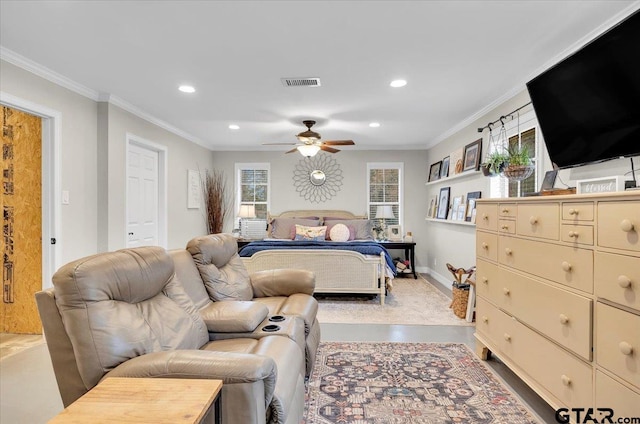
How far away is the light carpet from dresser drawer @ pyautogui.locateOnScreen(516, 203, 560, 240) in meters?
1.85

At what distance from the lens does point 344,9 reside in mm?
2145

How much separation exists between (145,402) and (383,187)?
20.7 feet

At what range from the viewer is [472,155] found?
4.53 meters

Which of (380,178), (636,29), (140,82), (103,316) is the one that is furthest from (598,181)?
(380,178)

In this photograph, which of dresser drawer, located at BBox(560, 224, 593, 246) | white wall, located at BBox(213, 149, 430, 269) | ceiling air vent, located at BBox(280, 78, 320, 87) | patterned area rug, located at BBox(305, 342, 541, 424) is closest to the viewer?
dresser drawer, located at BBox(560, 224, 593, 246)

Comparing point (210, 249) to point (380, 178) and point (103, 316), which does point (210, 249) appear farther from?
point (380, 178)

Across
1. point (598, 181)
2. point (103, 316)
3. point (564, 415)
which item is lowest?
point (564, 415)

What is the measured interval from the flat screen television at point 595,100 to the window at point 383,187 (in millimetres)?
4440

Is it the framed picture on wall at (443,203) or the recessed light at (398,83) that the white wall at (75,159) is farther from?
the framed picture on wall at (443,203)

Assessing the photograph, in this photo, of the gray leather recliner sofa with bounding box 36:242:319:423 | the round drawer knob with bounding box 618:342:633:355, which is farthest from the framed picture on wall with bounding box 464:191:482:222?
the gray leather recliner sofa with bounding box 36:242:319:423

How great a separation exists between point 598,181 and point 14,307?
5086 mm

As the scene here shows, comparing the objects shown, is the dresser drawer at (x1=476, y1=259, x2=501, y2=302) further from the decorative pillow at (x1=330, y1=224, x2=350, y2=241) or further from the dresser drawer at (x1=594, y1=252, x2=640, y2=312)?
the decorative pillow at (x1=330, y1=224, x2=350, y2=241)

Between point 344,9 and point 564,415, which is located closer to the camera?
point 564,415

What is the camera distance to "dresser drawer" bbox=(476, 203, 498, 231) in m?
2.58
